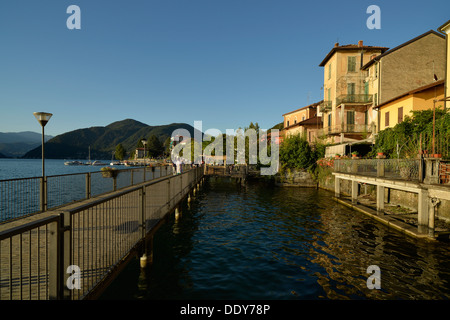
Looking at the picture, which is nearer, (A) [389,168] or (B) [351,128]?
(A) [389,168]

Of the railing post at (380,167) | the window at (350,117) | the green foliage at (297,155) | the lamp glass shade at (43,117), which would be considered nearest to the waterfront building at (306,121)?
the green foliage at (297,155)

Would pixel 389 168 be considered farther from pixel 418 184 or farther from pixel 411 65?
pixel 411 65

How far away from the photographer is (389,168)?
607 inches

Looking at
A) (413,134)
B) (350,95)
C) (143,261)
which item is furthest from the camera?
(350,95)

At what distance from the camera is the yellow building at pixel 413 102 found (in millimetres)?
21938

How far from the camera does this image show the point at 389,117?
87.7 feet

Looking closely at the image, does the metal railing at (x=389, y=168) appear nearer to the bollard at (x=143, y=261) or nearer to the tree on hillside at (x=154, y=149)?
the bollard at (x=143, y=261)

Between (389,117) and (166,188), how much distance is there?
84.3 feet

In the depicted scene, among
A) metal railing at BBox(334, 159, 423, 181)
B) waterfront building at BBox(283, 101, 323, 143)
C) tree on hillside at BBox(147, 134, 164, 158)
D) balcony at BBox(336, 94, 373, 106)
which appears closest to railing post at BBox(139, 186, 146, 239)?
metal railing at BBox(334, 159, 423, 181)

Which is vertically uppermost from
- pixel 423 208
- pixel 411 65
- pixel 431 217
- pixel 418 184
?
pixel 411 65

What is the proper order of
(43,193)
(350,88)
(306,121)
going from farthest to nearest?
1. (306,121)
2. (350,88)
3. (43,193)

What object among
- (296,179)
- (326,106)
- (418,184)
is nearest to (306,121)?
(326,106)

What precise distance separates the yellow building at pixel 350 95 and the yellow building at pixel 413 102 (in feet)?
22.2

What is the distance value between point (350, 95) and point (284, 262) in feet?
106
